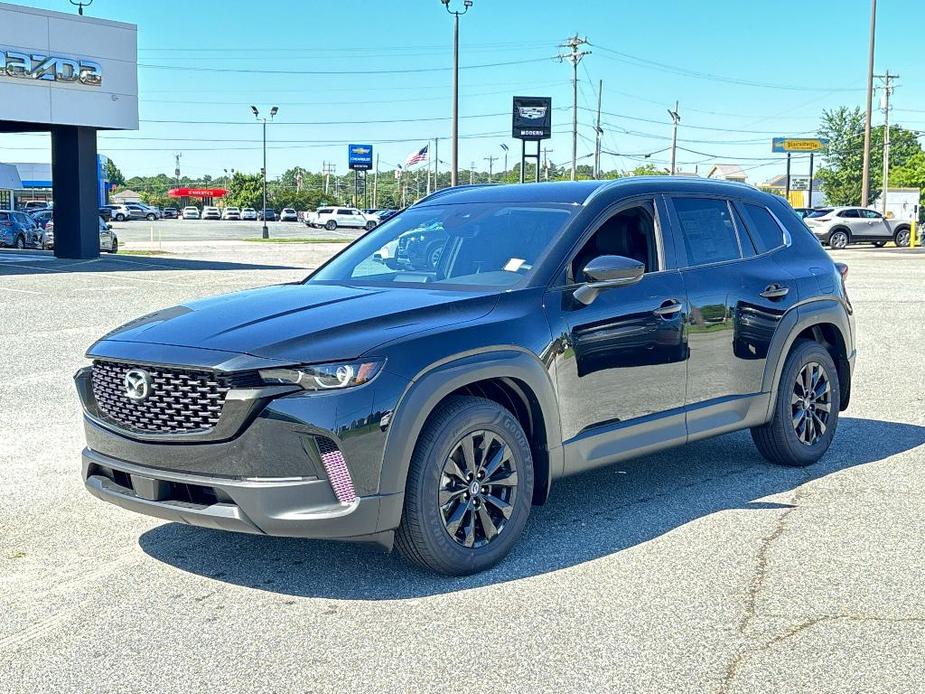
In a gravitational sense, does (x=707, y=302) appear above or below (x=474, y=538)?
above

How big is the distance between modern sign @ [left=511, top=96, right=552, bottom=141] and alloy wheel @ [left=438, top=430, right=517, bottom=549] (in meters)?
61.7

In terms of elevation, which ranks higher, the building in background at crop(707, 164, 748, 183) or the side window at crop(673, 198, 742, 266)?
the building in background at crop(707, 164, 748, 183)

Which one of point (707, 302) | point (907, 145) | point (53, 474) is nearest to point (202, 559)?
point (53, 474)

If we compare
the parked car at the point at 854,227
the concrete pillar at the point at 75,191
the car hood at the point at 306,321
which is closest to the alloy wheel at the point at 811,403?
the car hood at the point at 306,321

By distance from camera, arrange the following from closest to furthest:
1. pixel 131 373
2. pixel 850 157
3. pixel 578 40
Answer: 1. pixel 131 373
2. pixel 578 40
3. pixel 850 157

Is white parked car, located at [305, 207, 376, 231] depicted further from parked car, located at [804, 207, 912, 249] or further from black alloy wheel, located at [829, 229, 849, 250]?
black alloy wheel, located at [829, 229, 849, 250]

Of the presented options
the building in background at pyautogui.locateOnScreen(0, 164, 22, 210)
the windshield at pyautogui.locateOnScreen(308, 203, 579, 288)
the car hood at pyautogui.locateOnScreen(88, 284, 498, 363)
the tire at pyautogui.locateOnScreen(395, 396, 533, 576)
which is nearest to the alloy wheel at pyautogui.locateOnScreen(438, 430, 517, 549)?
the tire at pyautogui.locateOnScreen(395, 396, 533, 576)

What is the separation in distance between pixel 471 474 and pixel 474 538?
0.29 meters

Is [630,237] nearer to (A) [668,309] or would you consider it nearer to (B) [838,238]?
(A) [668,309]

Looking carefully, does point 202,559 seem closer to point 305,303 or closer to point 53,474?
point 305,303

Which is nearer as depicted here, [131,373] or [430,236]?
[131,373]

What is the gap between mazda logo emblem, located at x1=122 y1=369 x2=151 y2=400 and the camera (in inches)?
177

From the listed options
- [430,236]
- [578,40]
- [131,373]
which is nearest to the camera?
[131,373]

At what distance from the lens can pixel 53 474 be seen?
6594mm
